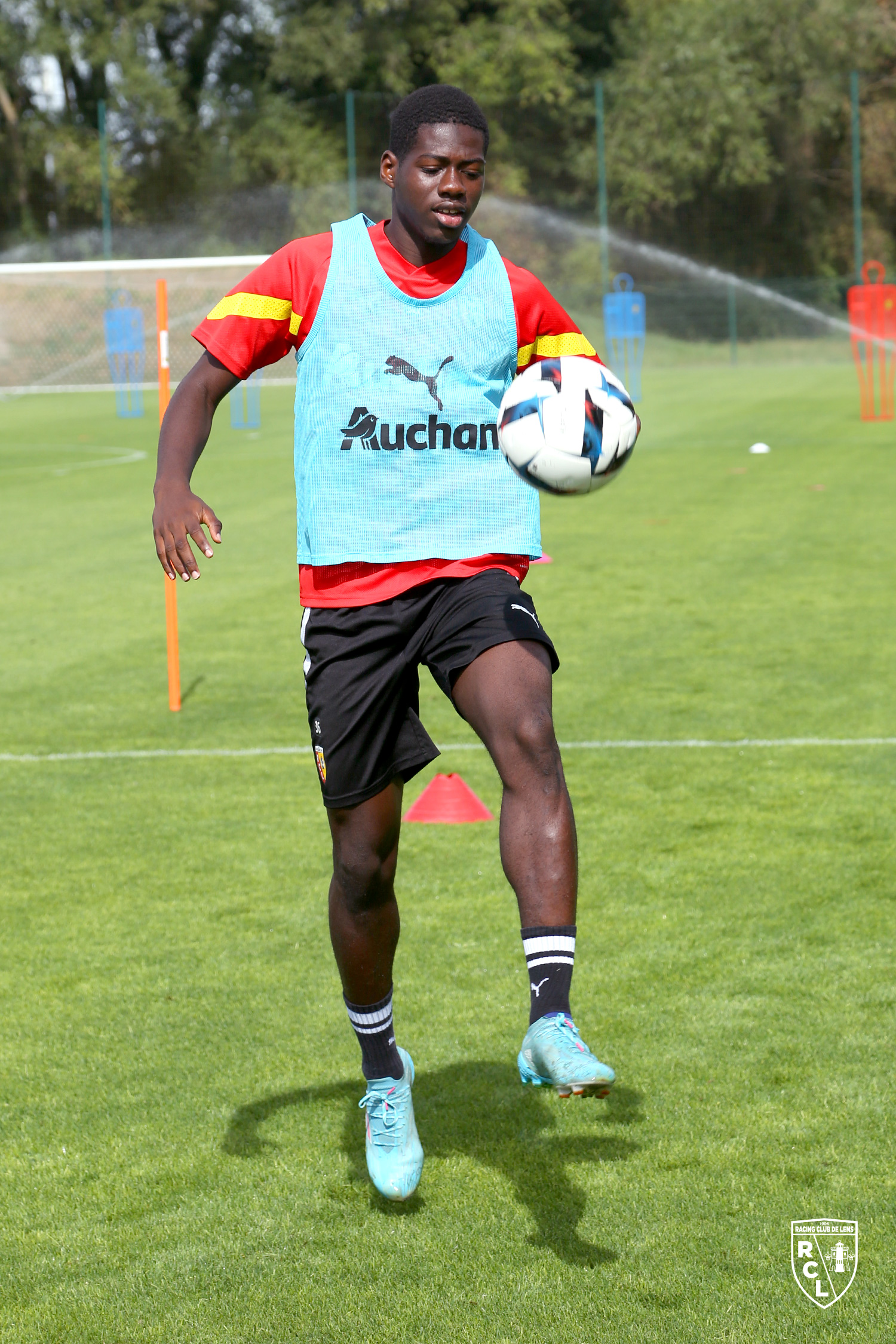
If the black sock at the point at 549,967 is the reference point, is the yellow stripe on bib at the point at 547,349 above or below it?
above

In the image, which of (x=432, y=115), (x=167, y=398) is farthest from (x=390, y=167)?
(x=167, y=398)

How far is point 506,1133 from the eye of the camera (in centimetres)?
381

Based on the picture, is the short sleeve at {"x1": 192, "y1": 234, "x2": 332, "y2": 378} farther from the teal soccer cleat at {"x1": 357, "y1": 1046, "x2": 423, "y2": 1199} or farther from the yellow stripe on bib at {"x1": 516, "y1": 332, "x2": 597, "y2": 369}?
the teal soccer cleat at {"x1": 357, "y1": 1046, "x2": 423, "y2": 1199}

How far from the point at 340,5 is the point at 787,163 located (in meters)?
14.0

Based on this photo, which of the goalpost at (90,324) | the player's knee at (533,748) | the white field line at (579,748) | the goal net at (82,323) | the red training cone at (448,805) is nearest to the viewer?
the player's knee at (533,748)

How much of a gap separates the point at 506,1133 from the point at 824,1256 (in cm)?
85

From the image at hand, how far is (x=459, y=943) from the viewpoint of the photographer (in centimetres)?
504

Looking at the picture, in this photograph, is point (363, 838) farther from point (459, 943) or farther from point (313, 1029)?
point (459, 943)

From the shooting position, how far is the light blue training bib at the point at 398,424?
11.3 ft

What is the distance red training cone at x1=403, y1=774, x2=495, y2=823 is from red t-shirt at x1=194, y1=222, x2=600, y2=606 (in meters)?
2.85

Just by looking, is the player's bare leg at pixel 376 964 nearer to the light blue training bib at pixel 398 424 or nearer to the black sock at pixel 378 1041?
the black sock at pixel 378 1041

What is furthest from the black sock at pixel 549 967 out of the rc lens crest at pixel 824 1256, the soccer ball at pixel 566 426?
the soccer ball at pixel 566 426

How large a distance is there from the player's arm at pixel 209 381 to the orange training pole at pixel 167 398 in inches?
112

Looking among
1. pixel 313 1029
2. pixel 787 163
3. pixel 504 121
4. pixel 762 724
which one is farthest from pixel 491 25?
pixel 313 1029
